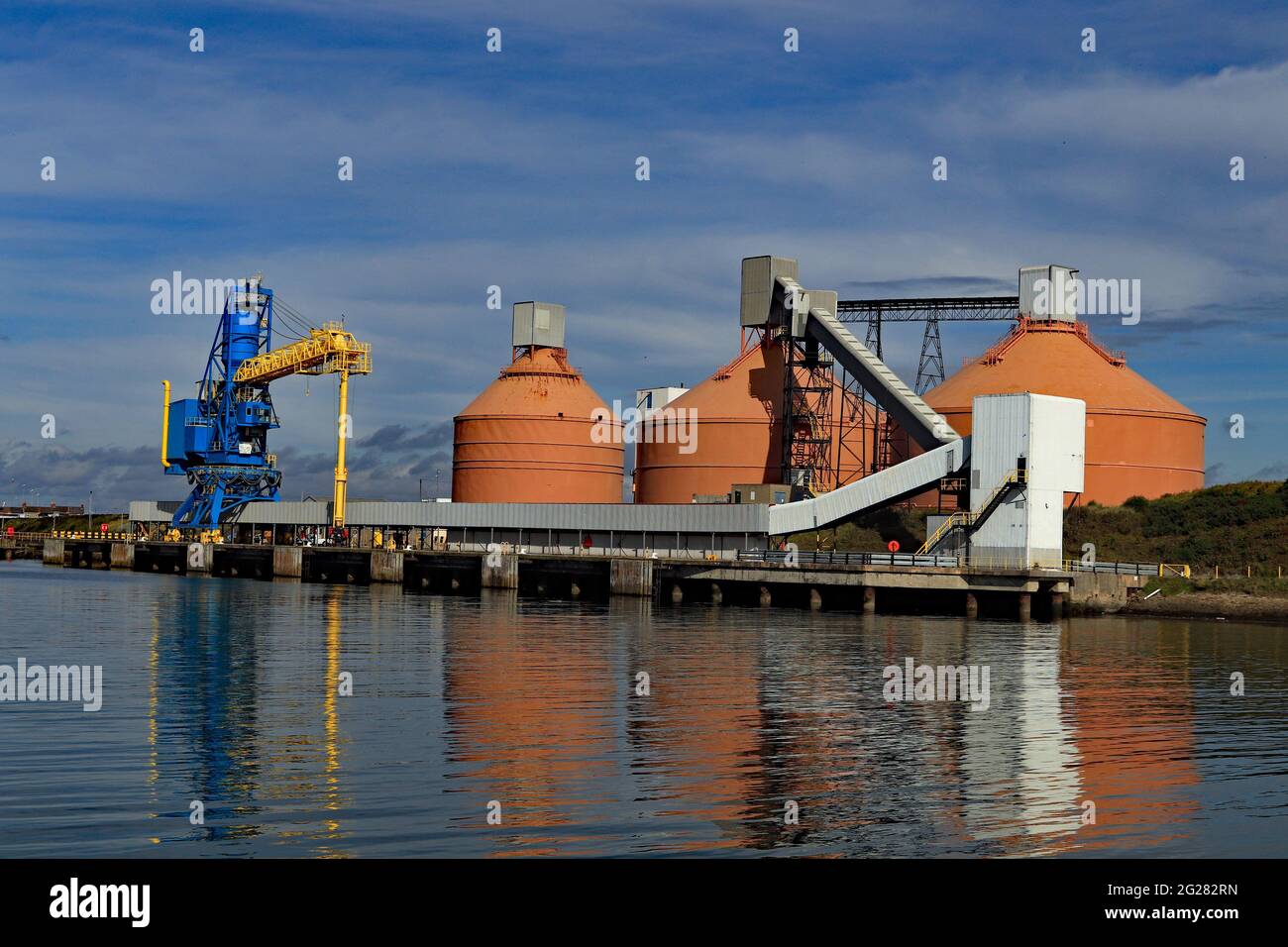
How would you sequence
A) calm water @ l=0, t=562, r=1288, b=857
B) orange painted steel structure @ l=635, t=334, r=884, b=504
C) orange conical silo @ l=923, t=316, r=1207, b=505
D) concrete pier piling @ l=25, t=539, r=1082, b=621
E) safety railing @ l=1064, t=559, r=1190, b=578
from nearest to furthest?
calm water @ l=0, t=562, r=1288, b=857
concrete pier piling @ l=25, t=539, r=1082, b=621
safety railing @ l=1064, t=559, r=1190, b=578
orange conical silo @ l=923, t=316, r=1207, b=505
orange painted steel structure @ l=635, t=334, r=884, b=504

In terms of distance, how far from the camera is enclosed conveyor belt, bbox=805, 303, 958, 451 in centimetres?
5581

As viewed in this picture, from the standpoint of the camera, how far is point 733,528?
60.6 meters

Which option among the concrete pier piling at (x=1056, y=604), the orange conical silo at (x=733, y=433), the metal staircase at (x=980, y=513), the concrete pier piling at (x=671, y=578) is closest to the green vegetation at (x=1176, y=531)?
the orange conical silo at (x=733, y=433)

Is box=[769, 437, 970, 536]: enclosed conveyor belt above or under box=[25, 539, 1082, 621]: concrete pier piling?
above

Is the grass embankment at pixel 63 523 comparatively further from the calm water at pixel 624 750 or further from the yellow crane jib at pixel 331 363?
the calm water at pixel 624 750

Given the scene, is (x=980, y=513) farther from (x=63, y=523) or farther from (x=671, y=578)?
(x=63, y=523)

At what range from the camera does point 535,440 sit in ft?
263

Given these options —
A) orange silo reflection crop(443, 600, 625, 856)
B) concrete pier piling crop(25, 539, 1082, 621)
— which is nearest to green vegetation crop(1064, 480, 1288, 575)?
concrete pier piling crop(25, 539, 1082, 621)

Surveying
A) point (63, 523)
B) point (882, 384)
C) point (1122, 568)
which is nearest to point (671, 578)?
point (882, 384)

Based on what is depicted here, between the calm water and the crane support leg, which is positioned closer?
the calm water

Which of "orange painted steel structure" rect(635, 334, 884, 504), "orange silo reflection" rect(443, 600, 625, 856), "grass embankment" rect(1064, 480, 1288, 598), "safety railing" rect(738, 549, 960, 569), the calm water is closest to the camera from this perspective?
the calm water

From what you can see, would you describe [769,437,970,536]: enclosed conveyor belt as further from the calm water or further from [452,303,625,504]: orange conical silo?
[452,303,625,504]: orange conical silo

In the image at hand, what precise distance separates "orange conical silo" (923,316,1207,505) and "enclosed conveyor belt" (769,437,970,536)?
443 inches

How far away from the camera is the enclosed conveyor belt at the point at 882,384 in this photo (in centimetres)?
5581
